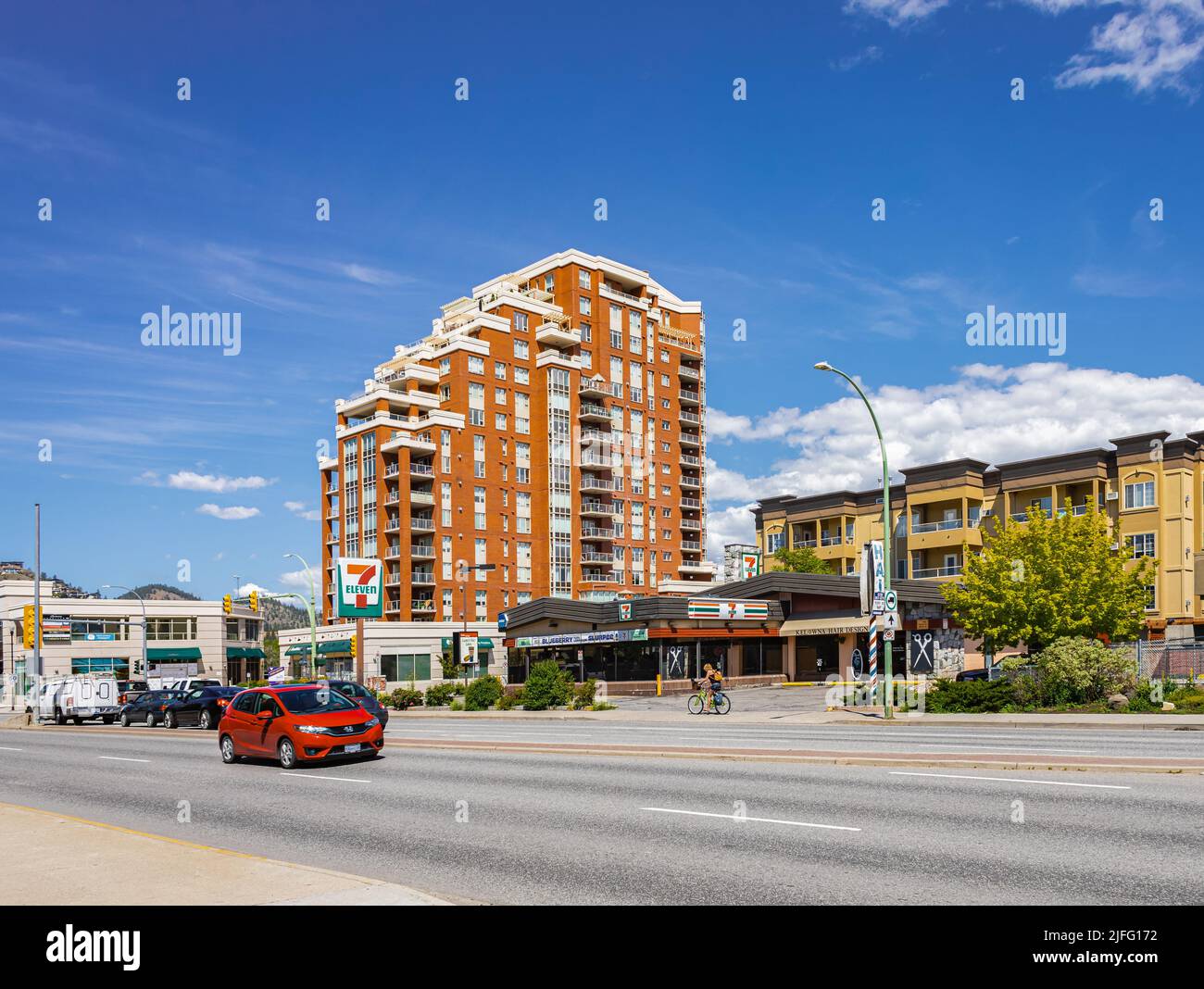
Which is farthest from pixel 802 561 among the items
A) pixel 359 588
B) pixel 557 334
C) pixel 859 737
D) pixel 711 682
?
pixel 859 737

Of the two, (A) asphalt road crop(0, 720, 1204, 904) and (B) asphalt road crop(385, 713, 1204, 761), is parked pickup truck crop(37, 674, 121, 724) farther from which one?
(A) asphalt road crop(0, 720, 1204, 904)

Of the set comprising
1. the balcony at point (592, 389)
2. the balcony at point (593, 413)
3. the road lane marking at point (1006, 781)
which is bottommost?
the road lane marking at point (1006, 781)

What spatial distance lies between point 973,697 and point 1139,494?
40919mm

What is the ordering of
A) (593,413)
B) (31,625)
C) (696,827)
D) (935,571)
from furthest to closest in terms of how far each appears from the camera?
1. (593,413)
2. (935,571)
3. (31,625)
4. (696,827)

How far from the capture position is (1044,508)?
6956 cm

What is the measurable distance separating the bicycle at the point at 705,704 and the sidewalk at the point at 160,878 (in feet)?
87.9

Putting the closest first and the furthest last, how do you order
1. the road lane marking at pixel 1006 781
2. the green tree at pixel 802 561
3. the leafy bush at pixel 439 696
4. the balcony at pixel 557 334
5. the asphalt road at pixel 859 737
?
the road lane marking at pixel 1006 781
the asphalt road at pixel 859 737
the leafy bush at pixel 439 696
the green tree at pixel 802 561
the balcony at pixel 557 334

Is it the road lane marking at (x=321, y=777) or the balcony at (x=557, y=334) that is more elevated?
the balcony at (x=557, y=334)

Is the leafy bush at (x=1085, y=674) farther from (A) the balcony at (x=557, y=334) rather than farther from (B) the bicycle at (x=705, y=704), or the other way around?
(A) the balcony at (x=557, y=334)

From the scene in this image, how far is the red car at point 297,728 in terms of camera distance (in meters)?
19.7

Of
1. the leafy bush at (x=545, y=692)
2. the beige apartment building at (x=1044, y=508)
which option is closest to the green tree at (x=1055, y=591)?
the beige apartment building at (x=1044, y=508)

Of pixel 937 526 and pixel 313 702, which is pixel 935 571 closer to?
pixel 937 526
